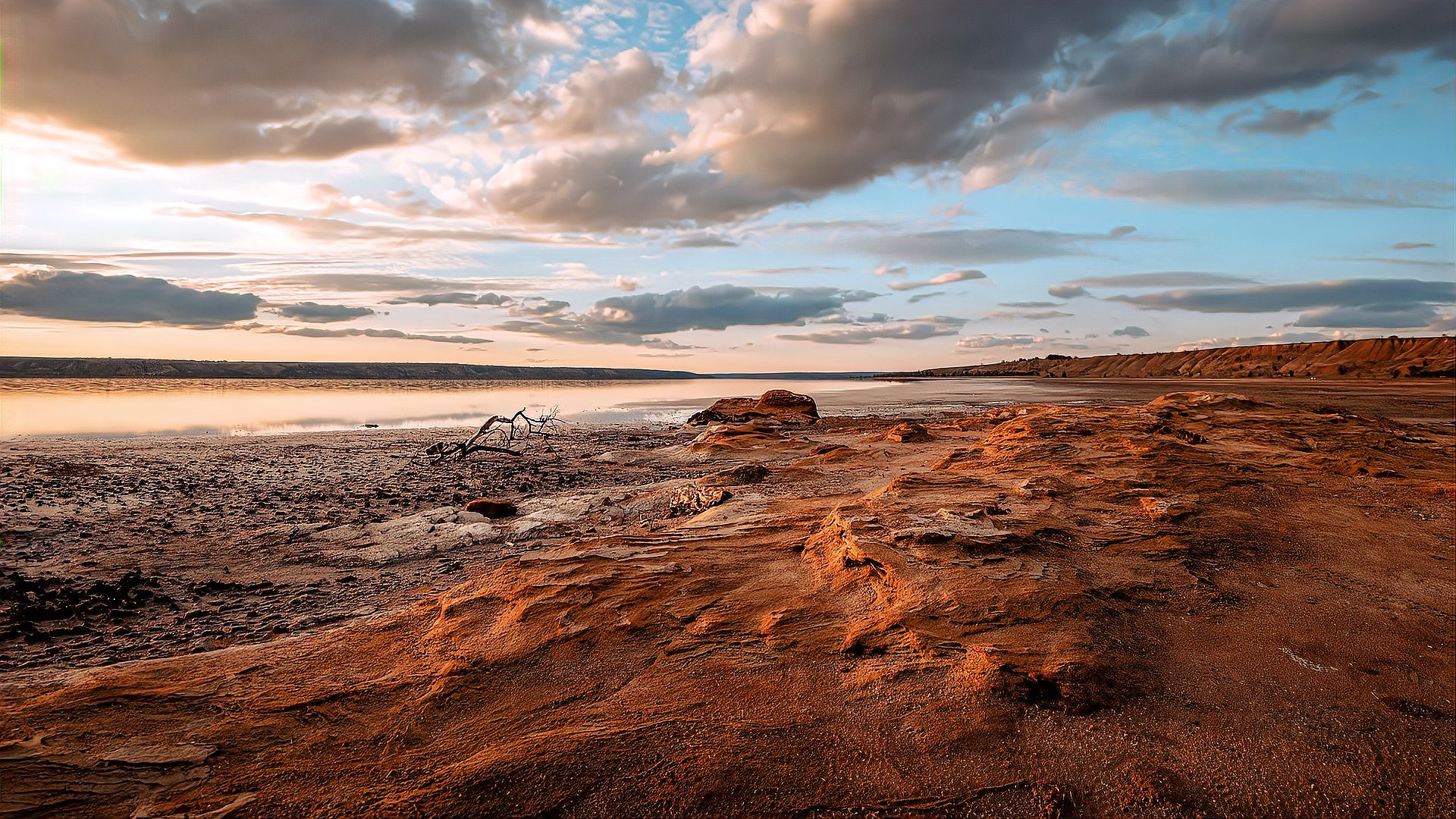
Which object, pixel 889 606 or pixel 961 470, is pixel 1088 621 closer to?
pixel 889 606

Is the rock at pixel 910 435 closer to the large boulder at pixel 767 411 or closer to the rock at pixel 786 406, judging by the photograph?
the large boulder at pixel 767 411

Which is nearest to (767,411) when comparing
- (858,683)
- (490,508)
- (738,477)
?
(738,477)

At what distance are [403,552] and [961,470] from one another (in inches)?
322

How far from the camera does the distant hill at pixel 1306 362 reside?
5803 cm

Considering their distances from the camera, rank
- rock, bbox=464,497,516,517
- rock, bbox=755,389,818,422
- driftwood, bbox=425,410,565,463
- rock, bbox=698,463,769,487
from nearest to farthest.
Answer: rock, bbox=464,497,516,517, rock, bbox=698,463,769,487, driftwood, bbox=425,410,565,463, rock, bbox=755,389,818,422

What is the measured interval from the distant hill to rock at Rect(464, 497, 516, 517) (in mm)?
77205

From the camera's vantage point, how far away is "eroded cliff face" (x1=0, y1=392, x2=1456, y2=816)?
304 centimetres

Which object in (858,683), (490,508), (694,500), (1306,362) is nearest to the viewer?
(858,683)

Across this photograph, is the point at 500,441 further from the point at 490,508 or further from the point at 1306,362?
the point at 1306,362

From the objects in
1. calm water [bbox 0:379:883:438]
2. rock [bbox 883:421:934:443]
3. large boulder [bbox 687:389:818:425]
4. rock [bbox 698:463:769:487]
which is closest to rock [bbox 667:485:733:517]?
rock [bbox 698:463:769:487]

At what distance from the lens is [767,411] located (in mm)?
27266

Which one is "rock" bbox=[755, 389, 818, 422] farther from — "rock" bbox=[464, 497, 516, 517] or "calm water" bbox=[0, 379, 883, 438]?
"rock" bbox=[464, 497, 516, 517]

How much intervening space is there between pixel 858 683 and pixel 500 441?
65.0ft

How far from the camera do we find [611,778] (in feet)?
10.2
